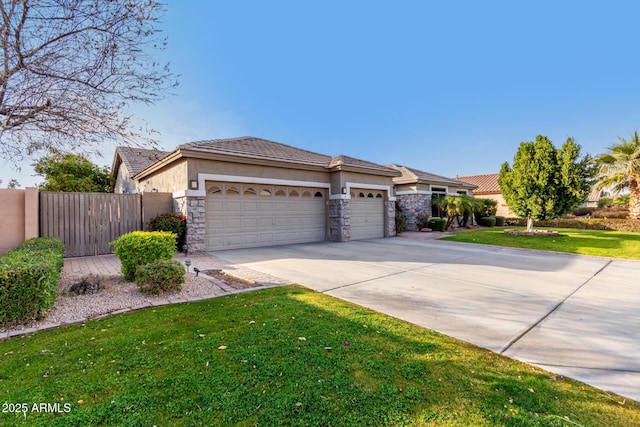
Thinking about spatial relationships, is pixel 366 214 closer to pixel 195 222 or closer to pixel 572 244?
pixel 195 222

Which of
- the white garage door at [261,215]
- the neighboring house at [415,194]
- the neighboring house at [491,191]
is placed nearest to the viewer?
the white garage door at [261,215]

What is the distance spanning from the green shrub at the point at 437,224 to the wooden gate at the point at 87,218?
16.1m

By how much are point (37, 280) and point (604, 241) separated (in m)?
20.0

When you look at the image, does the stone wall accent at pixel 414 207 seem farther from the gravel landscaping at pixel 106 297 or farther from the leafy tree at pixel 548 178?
the gravel landscaping at pixel 106 297

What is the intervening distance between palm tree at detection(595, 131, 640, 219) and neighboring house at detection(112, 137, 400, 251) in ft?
50.6

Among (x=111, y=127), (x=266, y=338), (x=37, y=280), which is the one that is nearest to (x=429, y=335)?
(x=266, y=338)

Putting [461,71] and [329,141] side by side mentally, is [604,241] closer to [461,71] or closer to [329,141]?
[461,71]

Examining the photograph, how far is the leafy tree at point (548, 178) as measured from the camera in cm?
1342

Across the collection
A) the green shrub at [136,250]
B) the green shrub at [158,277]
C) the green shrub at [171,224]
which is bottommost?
the green shrub at [158,277]

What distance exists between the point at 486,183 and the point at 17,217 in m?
36.5

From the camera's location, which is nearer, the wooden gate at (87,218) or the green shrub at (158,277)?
the green shrub at (158,277)

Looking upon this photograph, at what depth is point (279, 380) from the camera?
2561mm

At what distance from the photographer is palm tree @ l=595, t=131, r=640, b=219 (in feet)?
57.3

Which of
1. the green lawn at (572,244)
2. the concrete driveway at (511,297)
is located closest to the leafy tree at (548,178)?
the green lawn at (572,244)
